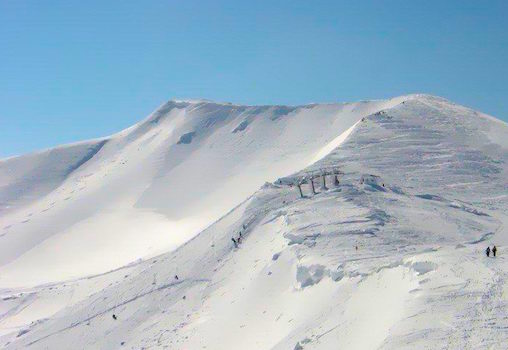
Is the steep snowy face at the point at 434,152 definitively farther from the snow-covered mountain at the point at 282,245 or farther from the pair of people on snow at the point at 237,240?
the pair of people on snow at the point at 237,240

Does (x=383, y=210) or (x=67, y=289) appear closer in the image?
(x=383, y=210)

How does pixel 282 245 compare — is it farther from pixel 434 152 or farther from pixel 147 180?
pixel 147 180

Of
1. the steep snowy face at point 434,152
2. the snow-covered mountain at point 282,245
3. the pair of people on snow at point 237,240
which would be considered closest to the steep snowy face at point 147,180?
the snow-covered mountain at point 282,245

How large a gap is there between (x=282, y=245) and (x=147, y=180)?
38582mm

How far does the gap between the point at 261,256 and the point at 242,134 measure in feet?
141

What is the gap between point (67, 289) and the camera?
2919cm

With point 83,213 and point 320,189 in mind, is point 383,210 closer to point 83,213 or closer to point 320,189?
point 320,189

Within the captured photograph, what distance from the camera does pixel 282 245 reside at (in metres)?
18.7

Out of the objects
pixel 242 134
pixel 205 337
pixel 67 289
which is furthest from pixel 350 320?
pixel 242 134

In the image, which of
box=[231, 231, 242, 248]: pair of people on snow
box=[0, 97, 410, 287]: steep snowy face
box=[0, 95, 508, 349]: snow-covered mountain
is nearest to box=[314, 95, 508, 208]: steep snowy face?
box=[0, 95, 508, 349]: snow-covered mountain

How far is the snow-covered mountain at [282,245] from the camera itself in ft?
39.1

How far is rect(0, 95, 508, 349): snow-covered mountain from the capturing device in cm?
1191

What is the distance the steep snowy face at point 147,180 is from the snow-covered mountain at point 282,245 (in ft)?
0.80

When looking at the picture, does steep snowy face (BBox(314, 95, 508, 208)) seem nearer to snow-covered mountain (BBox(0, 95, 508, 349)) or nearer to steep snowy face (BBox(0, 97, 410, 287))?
snow-covered mountain (BBox(0, 95, 508, 349))
